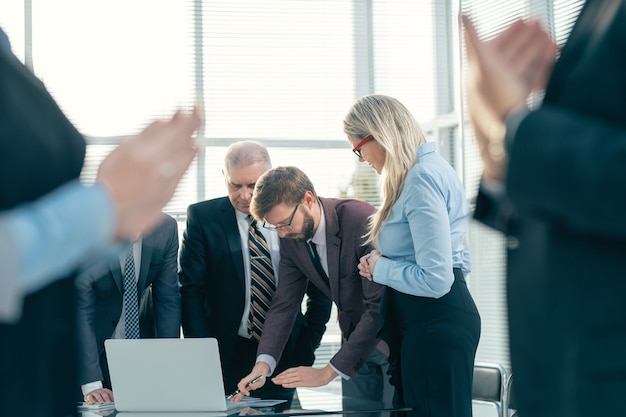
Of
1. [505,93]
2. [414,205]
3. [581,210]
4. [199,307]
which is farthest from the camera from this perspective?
[199,307]

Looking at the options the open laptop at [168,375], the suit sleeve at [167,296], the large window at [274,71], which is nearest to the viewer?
the open laptop at [168,375]

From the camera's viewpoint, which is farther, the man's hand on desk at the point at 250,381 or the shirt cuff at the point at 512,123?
the man's hand on desk at the point at 250,381

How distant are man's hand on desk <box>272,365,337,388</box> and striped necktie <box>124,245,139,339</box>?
3.41ft

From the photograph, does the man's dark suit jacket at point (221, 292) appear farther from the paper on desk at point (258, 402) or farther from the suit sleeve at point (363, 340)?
the paper on desk at point (258, 402)

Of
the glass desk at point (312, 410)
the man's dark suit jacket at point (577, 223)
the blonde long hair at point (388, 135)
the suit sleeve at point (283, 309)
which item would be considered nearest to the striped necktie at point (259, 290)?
A: the suit sleeve at point (283, 309)

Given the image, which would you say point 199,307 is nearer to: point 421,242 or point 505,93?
point 421,242

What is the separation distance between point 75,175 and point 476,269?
5.29 metres

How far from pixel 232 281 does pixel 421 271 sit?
1.39 metres

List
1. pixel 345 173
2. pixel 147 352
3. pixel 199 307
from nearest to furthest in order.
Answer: pixel 147 352 < pixel 199 307 < pixel 345 173

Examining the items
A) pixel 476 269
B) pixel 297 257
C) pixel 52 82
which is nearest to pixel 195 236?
pixel 297 257

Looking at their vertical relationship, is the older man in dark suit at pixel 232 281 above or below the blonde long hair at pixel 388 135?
below

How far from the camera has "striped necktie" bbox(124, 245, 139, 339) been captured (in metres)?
3.68

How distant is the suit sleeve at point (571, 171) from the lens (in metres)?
0.77

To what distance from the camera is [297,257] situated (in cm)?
348
